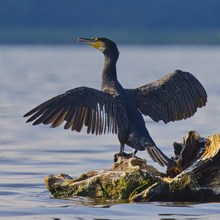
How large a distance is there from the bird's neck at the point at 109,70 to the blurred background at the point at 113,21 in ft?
297

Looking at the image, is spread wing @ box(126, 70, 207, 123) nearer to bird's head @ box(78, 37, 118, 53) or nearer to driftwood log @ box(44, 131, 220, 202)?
bird's head @ box(78, 37, 118, 53)

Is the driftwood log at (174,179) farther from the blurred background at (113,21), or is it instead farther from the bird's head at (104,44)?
the blurred background at (113,21)

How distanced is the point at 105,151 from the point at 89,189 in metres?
4.64

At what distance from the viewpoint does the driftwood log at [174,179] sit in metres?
11.5

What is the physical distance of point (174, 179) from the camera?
11492mm

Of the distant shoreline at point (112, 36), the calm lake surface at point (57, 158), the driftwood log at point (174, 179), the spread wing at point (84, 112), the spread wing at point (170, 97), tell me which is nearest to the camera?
the calm lake surface at point (57, 158)

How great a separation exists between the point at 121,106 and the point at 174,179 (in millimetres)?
1356

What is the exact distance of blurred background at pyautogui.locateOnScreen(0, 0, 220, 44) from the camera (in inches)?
4515

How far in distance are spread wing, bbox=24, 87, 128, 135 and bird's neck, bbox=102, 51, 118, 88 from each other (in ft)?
2.41

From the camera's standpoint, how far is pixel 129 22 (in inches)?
5148

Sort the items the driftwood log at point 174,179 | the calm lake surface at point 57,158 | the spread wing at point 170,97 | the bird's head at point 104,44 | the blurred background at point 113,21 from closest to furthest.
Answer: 1. the calm lake surface at point 57,158
2. the driftwood log at point 174,179
3. the spread wing at point 170,97
4. the bird's head at point 104,44
5. the blurred background at point 113,21

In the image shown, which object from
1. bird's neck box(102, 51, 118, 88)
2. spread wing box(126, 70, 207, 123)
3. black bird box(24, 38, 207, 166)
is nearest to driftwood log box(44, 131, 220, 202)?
black bird box(24, 38, 207, 166)

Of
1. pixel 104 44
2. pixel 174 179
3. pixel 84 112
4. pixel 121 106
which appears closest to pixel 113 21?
pixel 104 44

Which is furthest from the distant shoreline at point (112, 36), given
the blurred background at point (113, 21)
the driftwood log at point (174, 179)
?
the driftwood log at point (174, 179)
